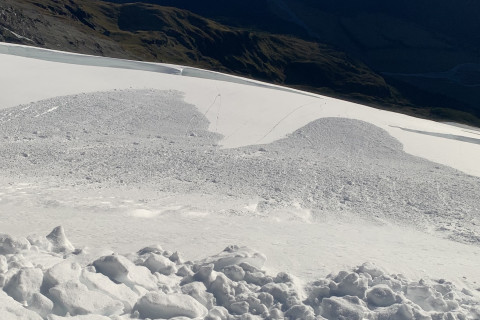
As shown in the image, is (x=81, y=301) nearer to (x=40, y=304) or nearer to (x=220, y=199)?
(x=40, y=304)

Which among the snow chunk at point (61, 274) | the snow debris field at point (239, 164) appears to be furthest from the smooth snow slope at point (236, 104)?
the snow chunk at point (61, 274)

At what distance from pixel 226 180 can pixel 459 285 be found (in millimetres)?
3796

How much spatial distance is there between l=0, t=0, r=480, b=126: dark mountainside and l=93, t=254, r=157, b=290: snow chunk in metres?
48.4

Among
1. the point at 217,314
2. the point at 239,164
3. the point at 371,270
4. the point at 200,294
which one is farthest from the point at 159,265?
the point at 239,164

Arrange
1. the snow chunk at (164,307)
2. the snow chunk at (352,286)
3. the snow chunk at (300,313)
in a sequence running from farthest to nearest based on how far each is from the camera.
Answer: the snow chunk at (352,286), the snow chunk at (300,313), the snow chunk at (164,307)

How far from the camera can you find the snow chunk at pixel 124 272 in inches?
204

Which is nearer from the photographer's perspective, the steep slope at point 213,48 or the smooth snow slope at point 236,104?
the smooth snow slope at point 236,104

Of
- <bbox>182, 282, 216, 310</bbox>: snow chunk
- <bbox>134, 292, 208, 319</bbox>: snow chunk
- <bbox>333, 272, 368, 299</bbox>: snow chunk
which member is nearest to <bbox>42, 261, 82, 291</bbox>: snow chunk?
<bbox>134, 292, 208, 319</bbox>: snow chunk

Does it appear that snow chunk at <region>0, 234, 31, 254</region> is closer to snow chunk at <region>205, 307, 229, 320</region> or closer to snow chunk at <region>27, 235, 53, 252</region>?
snow chunk at <region>27, 235, 53, 252</region>

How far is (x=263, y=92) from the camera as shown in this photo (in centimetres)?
1555

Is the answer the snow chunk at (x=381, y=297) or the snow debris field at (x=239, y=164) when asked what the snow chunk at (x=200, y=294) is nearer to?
the snow chunk at (x=381, y=297)

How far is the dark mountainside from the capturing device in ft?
226

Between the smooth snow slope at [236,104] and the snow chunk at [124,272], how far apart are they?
5632 mm

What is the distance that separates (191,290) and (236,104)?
895 centimetres
